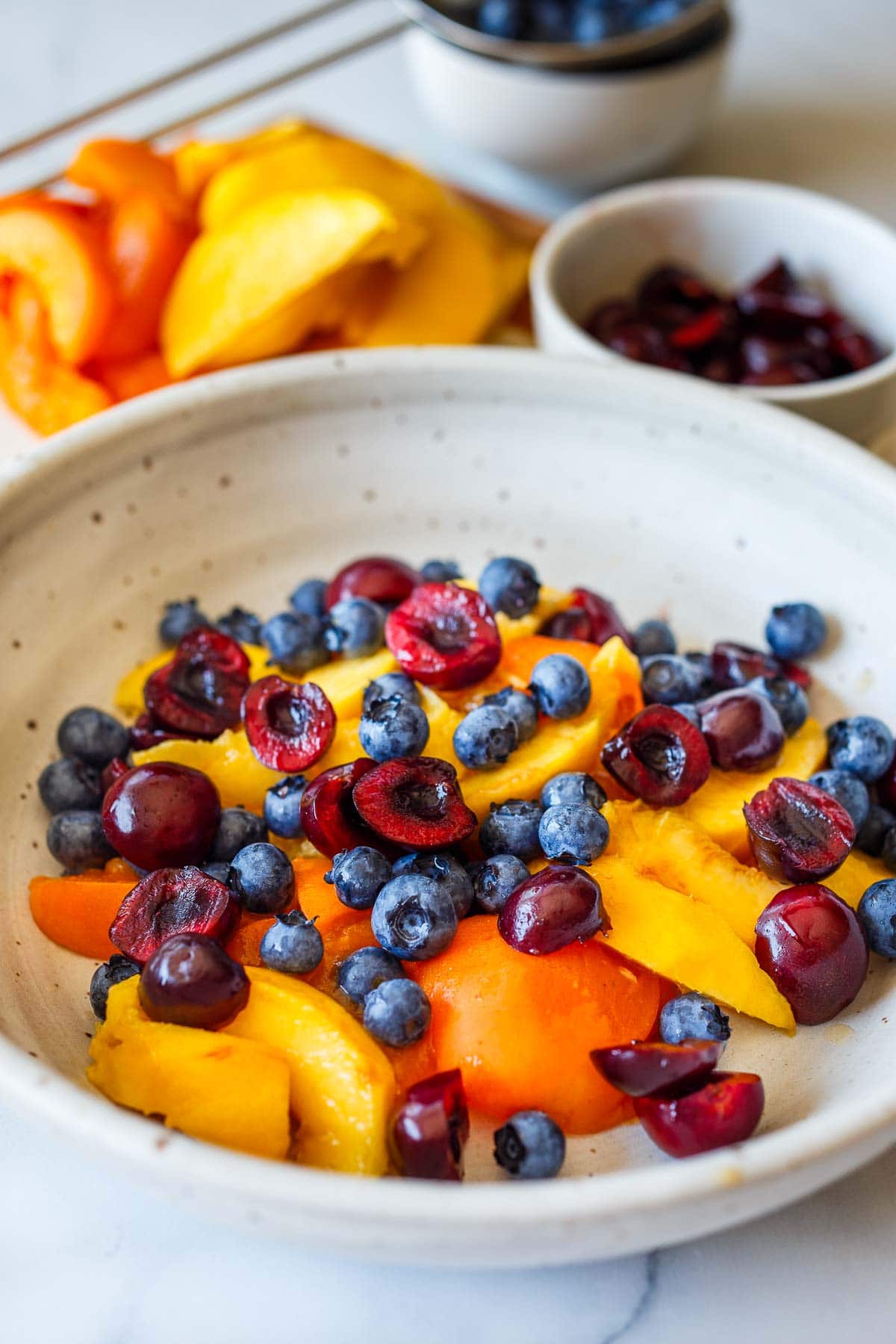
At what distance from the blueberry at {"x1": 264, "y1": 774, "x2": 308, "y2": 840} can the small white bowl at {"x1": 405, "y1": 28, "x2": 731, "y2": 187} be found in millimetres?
1331

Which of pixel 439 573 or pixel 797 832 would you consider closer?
pixel 797 832

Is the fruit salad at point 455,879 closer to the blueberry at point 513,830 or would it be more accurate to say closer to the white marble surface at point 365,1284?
the blueberry at point 513,830

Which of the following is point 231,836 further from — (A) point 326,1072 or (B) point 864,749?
(B) point 864,749

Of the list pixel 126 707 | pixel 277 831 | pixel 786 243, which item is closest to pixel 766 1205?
pixel 277 831

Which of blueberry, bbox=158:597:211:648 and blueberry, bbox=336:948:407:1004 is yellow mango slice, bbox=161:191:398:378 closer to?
blueberry, bbox=158:597:211:648

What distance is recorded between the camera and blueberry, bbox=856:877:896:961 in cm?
111

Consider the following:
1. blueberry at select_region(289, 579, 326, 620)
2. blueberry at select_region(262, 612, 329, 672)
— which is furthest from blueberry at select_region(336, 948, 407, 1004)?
blueberry at select_region(289, 579, 326, 620)

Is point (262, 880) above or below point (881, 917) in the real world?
above

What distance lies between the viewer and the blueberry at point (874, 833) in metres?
1.23

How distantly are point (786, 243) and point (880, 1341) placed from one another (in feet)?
5.17

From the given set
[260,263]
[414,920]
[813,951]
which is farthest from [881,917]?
[260,263]

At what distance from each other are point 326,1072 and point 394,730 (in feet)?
1.06

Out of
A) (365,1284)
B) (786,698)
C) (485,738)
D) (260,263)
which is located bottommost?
(365,1284)

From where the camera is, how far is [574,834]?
3.59 ft
